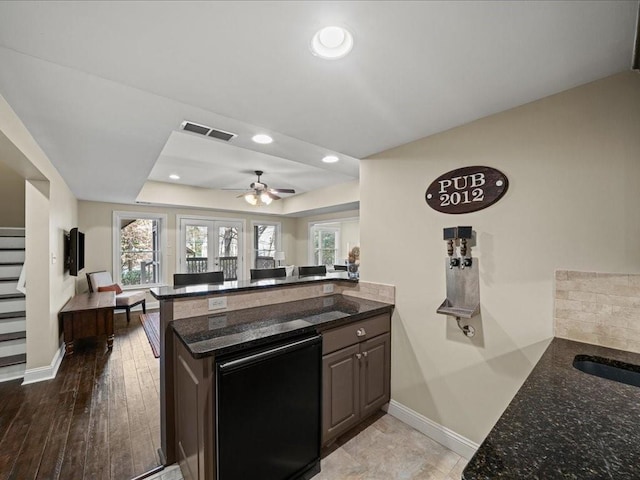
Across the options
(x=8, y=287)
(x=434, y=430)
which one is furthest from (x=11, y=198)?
(x=434, y=430)

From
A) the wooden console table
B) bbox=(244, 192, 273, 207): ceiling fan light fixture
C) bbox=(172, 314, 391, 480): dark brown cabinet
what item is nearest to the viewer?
bbox=(172, 314, 391, 480): dark brown cabinet

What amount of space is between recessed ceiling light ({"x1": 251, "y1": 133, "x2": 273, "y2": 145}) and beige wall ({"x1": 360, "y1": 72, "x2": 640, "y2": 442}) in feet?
3.19

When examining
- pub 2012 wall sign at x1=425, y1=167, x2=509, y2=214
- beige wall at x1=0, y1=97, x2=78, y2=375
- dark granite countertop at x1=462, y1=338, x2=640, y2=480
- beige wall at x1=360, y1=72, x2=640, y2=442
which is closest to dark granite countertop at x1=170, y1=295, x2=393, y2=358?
beige wall at x1=360, y1=72, x2=640, y2=442

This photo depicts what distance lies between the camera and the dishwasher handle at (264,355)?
1334 millimetres

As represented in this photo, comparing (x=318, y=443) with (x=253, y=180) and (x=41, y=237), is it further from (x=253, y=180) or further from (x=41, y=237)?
(x=253, y=180)

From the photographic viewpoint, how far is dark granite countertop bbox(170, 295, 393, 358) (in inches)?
56.3

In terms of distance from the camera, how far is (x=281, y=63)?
1.30 metres

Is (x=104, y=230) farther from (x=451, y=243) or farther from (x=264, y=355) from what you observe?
(x=451, y=243)

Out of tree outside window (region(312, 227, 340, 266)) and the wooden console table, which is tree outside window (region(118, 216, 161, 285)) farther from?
tree outside window (region(312, 227, 340, 266))

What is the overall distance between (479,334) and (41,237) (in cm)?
420

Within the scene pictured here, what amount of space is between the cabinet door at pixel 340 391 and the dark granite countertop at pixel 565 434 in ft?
3.68

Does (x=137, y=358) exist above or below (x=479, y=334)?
below

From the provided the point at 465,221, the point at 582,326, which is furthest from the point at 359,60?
the point at 582,326

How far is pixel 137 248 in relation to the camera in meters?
5.98
